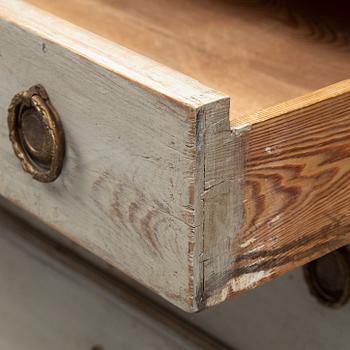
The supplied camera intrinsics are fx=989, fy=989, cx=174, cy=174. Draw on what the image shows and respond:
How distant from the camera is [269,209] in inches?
22.6

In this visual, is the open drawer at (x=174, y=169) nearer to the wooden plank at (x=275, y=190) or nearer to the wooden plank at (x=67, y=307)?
the wooden plank at (x=275, y=190)

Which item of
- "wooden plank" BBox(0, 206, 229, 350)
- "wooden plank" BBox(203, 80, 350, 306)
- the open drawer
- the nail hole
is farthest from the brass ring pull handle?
"wooden plank" BBox(0, 206, 229, 350)

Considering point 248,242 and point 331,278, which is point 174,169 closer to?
point 248,242

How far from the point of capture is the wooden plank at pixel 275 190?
55 centimetres

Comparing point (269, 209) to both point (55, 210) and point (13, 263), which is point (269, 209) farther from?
point (13, 263)

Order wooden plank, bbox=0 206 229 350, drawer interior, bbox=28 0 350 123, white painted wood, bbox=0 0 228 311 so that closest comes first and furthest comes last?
white painted wood, bbox=0 0 228 311, drawer interior, bbox=28 0 350 123, wooden plank, bbox=0 206 229 350

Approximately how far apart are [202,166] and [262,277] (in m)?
0.10

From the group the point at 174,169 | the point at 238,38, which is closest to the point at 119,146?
the point at 174,169

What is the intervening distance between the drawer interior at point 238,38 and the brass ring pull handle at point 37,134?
0.49ft

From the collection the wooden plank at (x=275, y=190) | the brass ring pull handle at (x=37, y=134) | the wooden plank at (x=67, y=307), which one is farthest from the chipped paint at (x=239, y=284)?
the wooden plank at (x=67, y=307)

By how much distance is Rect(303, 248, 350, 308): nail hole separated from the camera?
83cm

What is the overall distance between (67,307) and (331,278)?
47cm

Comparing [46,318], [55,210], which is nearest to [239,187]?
[55,210]

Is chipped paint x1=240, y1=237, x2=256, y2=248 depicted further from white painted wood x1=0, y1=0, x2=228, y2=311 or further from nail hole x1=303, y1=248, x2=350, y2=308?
nail hole x1=303, y1=248, x2=350, y2=308
